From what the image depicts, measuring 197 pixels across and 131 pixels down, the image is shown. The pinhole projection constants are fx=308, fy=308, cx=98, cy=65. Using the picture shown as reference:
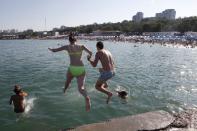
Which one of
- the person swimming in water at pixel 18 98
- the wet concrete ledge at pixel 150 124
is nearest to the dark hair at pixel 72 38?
the wet concrete ledge at pixel 150 124

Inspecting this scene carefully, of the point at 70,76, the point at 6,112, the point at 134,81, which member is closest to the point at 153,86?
the point at 134,81

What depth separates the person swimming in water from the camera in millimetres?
12742

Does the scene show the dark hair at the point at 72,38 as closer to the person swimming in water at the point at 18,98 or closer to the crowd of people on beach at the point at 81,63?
the crowd of people on beach at the point at 81,63

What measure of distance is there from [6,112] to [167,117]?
8408 millimetres

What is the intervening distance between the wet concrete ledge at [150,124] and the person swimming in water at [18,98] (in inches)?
148

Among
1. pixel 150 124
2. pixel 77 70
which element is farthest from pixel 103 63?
pixel 150 124

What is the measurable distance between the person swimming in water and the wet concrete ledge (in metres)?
3.77

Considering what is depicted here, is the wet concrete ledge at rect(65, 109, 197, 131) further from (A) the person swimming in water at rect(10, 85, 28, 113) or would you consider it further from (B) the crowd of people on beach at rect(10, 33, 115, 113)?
(A) the person swimming in water at rect(10, 85, 28, 113)

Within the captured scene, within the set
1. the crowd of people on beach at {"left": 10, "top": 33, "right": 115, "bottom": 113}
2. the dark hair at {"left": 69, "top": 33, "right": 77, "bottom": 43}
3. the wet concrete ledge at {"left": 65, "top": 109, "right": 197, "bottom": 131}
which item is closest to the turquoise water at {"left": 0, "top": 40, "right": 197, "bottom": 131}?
the wet concrete ledge at {"left": 65, "top": 109, "right": 197, "bottom": 131}

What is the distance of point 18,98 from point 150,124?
5.77 meters

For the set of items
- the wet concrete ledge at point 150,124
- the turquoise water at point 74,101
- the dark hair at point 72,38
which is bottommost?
the turquoise water at point 74,101

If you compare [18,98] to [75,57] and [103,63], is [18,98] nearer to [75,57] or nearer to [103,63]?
[75,57]

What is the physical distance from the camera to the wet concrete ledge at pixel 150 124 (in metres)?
9.86

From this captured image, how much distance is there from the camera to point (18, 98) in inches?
507
